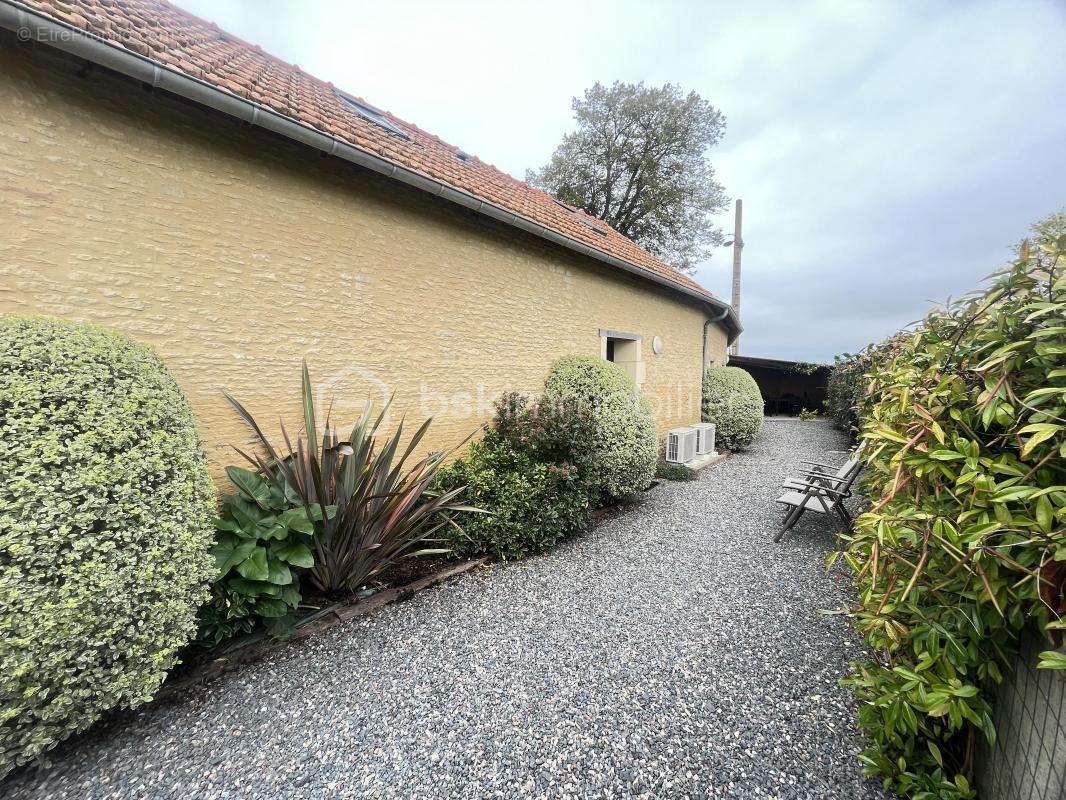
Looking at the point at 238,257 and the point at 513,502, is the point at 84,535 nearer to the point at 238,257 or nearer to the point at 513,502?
the point at 238,257

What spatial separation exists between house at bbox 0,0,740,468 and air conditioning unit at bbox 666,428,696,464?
3672mm

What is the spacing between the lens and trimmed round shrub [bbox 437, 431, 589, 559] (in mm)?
3764

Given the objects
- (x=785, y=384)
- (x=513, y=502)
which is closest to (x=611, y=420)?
(x=513, y=502)

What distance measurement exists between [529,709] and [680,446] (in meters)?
6.08

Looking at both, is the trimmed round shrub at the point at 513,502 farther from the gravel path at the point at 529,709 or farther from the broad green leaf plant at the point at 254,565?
the broad green leaf plant at the point at 254,565

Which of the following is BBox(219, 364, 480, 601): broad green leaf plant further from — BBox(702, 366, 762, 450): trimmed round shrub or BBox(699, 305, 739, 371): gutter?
BBox(699, 305, 739, 371): gutter

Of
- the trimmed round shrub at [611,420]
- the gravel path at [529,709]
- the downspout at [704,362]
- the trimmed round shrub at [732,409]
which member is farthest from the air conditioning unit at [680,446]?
the gravel path at [529,709]

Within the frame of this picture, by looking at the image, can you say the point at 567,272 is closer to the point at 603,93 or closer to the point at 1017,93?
the point at 1017,93

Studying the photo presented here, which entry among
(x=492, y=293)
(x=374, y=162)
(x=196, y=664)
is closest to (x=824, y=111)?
(x=492, y=293)

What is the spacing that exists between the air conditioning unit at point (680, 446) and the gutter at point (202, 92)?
5.06 meters

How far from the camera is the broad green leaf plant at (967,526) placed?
107 centimetres

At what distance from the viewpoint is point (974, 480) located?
1169 millimetres

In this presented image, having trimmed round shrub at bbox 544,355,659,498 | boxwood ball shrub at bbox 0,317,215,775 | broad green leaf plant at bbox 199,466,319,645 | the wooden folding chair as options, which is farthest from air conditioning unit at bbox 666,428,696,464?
boxwood ball shrub at bbox 0,317,215,775

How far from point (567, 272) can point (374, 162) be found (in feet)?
10.6
